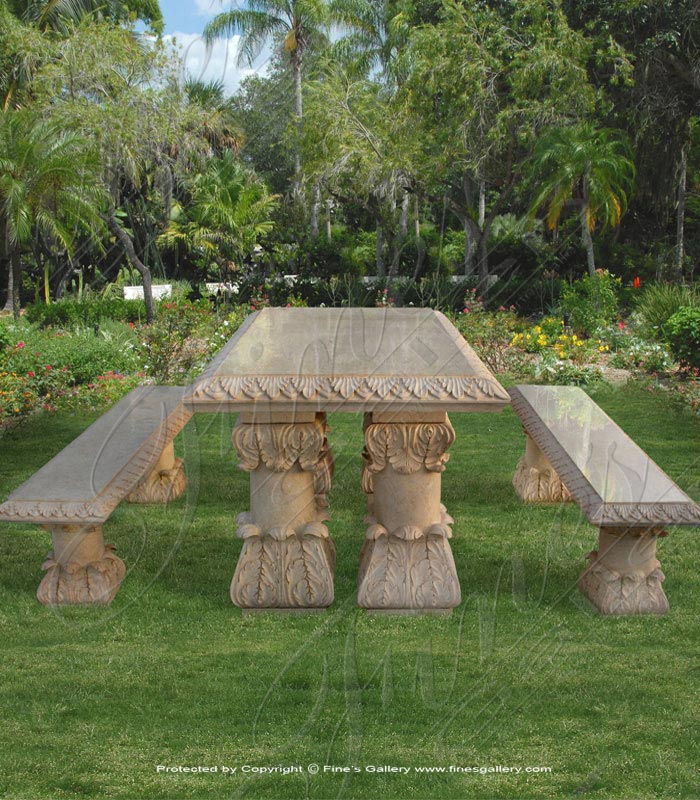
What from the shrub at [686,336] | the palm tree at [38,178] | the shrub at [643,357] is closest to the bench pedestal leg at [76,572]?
the shrub at [686,336]

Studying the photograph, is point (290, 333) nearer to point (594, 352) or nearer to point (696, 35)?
point (594, 352)

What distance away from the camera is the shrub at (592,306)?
10.4 metres

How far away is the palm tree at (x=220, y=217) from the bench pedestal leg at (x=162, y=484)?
13.9 metres

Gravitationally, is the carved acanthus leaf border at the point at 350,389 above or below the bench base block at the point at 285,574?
above

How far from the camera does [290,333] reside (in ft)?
13.6

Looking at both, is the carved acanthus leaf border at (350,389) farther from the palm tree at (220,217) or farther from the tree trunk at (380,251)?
the palm tree at (220,217)

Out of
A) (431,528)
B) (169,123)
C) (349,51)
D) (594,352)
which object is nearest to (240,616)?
(431,528)

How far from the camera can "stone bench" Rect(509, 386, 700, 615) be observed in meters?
3.38

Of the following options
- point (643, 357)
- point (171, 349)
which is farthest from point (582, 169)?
point (171, 349)

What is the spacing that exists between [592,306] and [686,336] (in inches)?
97.2

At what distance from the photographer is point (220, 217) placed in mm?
18875

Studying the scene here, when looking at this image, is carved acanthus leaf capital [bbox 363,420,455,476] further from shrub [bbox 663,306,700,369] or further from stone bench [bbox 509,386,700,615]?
shrub [bbox 663,306,700,369]

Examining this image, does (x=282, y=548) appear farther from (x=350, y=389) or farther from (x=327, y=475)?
(x=350, y=389)

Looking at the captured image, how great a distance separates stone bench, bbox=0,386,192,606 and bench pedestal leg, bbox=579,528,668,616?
6.81 ft
